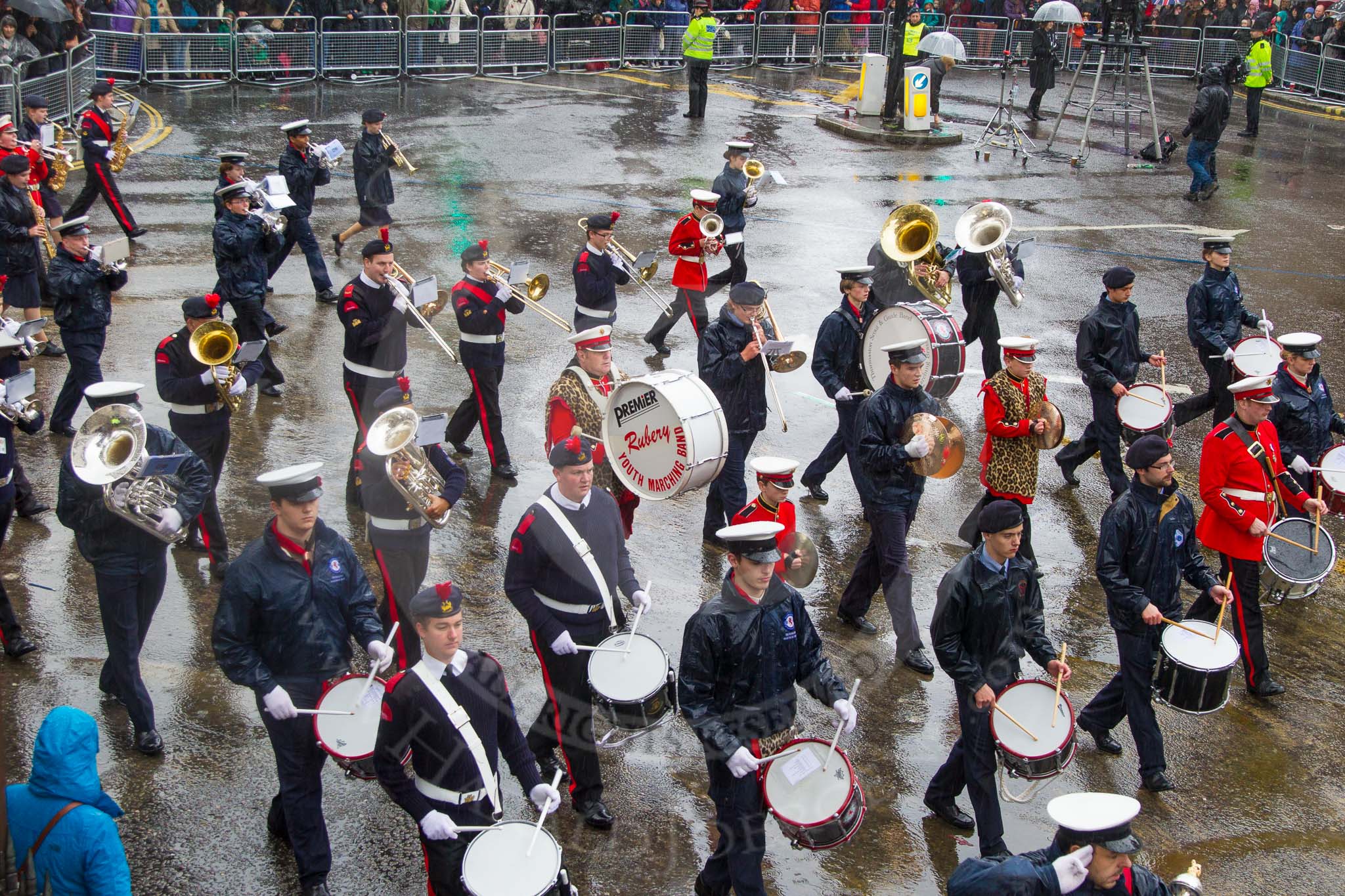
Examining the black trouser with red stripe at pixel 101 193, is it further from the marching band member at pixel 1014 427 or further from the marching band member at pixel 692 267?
the marching band member at pixel 1014 427

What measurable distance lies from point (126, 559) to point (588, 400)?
9.38 ft

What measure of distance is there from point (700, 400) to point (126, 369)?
6.20 m

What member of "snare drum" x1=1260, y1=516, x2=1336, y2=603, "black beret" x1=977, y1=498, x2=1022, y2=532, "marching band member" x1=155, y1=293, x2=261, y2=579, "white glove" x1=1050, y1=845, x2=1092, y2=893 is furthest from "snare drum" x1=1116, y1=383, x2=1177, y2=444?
"marching band member" x1=155, y1=293, x2=261, y2=579

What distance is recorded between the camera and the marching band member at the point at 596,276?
432 inches

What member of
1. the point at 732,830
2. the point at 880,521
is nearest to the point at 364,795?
the point at 732,830

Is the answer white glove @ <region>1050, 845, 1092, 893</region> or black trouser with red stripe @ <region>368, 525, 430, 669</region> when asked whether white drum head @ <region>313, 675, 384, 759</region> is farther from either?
white glove @ <region>1050, 845, 1092, 893</region>

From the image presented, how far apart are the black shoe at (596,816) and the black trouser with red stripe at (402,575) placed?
151cm

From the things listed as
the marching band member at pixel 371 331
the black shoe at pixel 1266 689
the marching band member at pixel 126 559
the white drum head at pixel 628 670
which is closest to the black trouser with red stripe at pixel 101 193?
the marching band member at pixel 371 331

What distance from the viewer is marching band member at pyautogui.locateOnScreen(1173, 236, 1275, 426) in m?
11.2

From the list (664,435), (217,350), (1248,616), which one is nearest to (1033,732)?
(1248,616)

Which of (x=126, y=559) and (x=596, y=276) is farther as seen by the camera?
(x=596, y=276)

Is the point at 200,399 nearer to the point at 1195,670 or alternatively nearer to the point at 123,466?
the point at 123,466

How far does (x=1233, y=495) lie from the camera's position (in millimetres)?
7910

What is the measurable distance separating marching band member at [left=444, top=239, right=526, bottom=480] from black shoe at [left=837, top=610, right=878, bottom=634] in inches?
116
